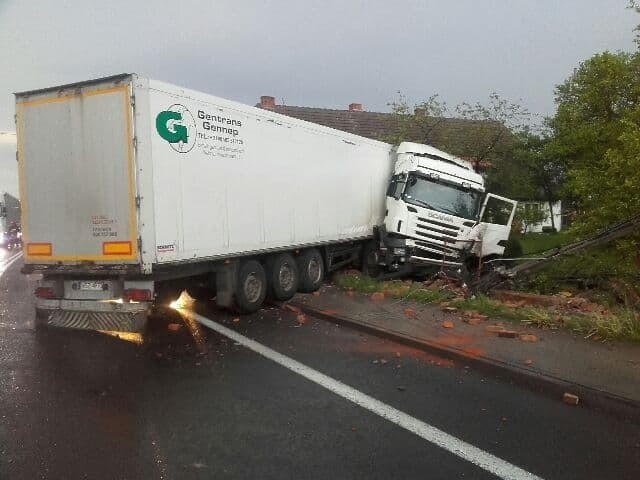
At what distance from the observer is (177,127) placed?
731 cm

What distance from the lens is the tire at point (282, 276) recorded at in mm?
9750

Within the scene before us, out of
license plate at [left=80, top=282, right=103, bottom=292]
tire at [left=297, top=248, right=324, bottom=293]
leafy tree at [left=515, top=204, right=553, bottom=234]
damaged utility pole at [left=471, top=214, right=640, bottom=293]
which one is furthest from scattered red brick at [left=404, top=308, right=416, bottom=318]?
leafy tree at [left=515, top=204, right=553, bottom=234]

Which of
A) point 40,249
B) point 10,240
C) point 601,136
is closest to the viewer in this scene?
point 40,249

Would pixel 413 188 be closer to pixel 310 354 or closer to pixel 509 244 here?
pixel 509 244

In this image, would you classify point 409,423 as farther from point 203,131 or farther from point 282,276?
point 282,276

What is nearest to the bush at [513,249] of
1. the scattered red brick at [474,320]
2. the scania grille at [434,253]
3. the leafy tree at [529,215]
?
the leafy tree at [529,215]

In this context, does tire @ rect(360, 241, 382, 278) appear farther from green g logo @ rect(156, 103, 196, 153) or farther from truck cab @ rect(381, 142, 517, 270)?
green g logo @ rect(156, 103, 196, 153)

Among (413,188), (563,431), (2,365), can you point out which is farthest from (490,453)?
(413,188)

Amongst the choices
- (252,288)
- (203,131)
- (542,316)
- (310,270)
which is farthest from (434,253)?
(203,131)

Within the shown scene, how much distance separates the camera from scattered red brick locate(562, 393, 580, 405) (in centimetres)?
504

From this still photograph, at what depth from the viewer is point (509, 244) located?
1584cm

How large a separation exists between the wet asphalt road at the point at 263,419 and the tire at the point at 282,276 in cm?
266

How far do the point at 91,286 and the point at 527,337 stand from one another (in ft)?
17.9

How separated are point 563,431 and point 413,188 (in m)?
8.91
